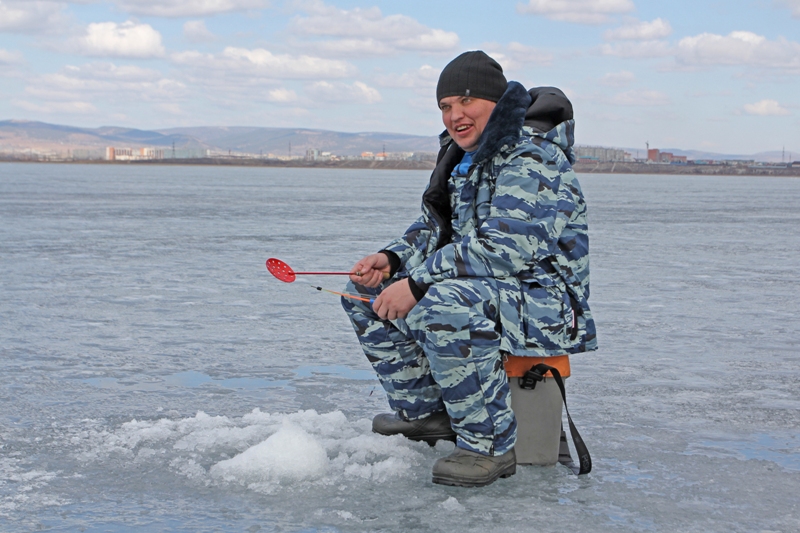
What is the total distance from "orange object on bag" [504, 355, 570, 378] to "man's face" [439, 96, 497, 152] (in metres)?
0.73

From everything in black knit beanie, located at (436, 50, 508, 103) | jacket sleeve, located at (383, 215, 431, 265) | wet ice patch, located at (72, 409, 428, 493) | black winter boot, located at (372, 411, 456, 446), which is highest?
black knit beanie, located at (436, 50, 508, 103)

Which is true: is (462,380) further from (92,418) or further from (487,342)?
(92,418)

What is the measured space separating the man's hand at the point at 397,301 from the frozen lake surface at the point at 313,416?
19.5 inches

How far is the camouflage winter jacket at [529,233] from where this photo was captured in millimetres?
2838

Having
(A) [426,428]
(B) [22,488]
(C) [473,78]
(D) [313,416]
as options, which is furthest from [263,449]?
(C) [473,78]

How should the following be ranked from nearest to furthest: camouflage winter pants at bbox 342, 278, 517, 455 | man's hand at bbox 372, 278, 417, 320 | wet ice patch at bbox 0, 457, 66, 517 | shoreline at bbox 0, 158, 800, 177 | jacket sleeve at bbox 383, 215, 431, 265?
1. wet ice patch at bbox 0, 457, 66, 517
2. camouflage winter pants at bbox 342, 278, 517, 455
3. man's hand at bbox 372, 278, 417, 320
4. jacket sleeve at bbox 383, 215, 431, 265
5. shoreline at bbox 0, 158, 800, 177

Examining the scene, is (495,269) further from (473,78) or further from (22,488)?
(22,488)

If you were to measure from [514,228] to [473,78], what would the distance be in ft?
1.77

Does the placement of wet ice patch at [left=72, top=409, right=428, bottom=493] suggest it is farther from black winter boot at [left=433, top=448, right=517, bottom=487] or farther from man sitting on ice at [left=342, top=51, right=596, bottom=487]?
man sitting on ice at [left=342, top=51, right=596, bottom=487]

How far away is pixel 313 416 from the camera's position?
3.47 metres

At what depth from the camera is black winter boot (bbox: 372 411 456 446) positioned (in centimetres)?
330

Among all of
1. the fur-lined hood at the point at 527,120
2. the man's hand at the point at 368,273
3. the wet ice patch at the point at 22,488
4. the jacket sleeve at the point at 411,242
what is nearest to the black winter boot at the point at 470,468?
the man's hand at the point at 368,273

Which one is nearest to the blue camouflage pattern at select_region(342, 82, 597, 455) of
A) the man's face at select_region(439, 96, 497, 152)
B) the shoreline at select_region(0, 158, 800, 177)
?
the man's face at select_region(439, 96, 497, 152)

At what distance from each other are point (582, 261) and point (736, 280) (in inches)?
221
